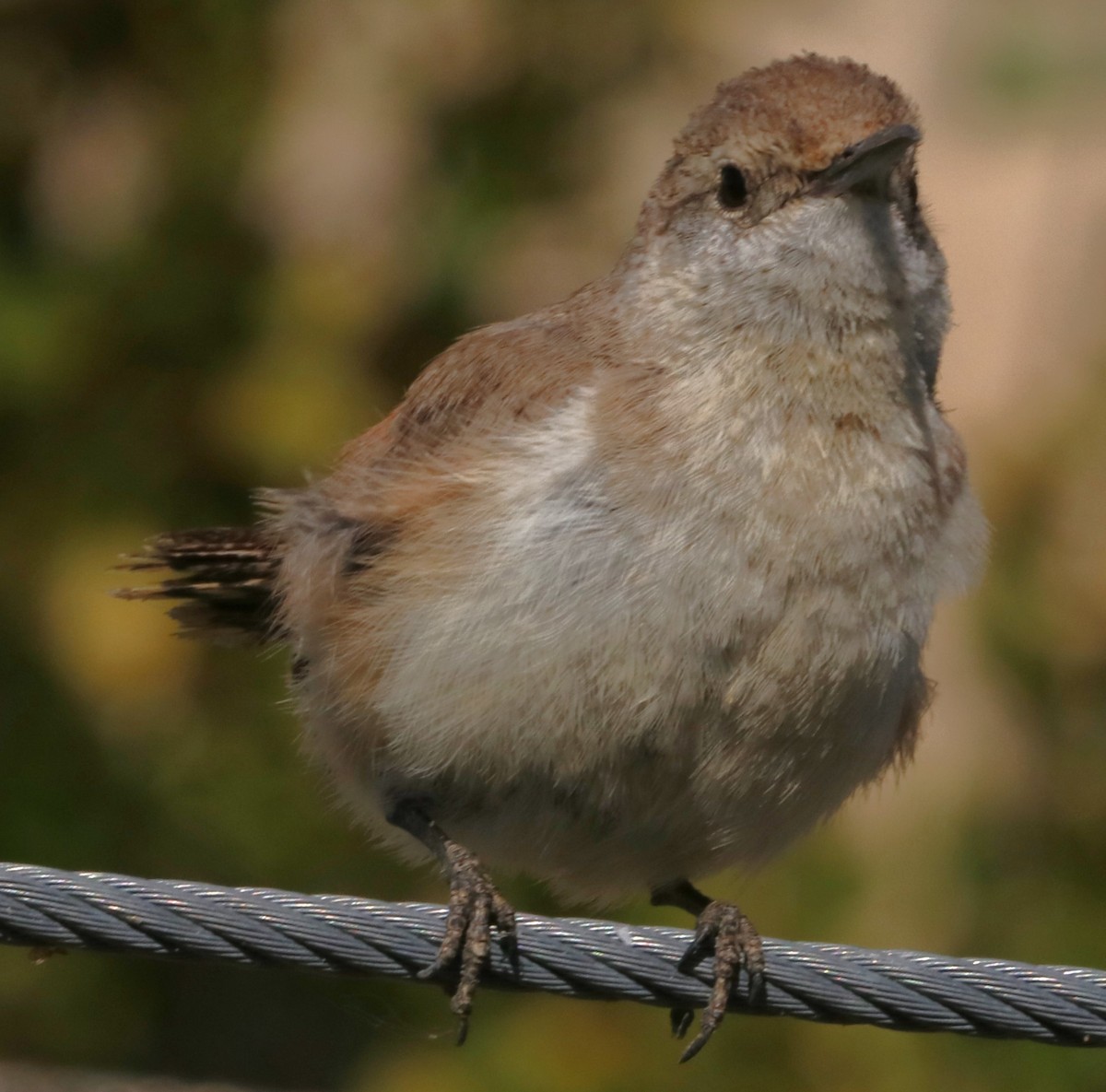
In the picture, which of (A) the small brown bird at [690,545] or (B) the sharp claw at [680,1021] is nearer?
(A) the small brown bird at [690,545]

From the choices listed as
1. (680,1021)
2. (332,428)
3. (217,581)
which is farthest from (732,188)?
(680,1021)

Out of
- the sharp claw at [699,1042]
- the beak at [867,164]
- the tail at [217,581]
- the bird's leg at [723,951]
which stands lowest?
the sharp claw at [699,1042]

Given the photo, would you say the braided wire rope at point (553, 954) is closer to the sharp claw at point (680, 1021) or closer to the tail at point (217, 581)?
the sharp claw at point (680, 1021)

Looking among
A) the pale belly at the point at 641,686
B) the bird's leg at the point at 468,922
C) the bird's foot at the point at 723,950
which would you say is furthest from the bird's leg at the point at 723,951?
the bird's leg at the point at 468,922

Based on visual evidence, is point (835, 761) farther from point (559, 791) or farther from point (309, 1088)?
point (309, 1088)

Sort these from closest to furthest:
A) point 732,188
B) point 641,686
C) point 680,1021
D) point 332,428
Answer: point 641,686
point 732,188
point 680,1021
point 332,428

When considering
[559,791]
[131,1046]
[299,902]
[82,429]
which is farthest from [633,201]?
[299,902]

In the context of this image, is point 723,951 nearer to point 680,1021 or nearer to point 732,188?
point 680,1021
